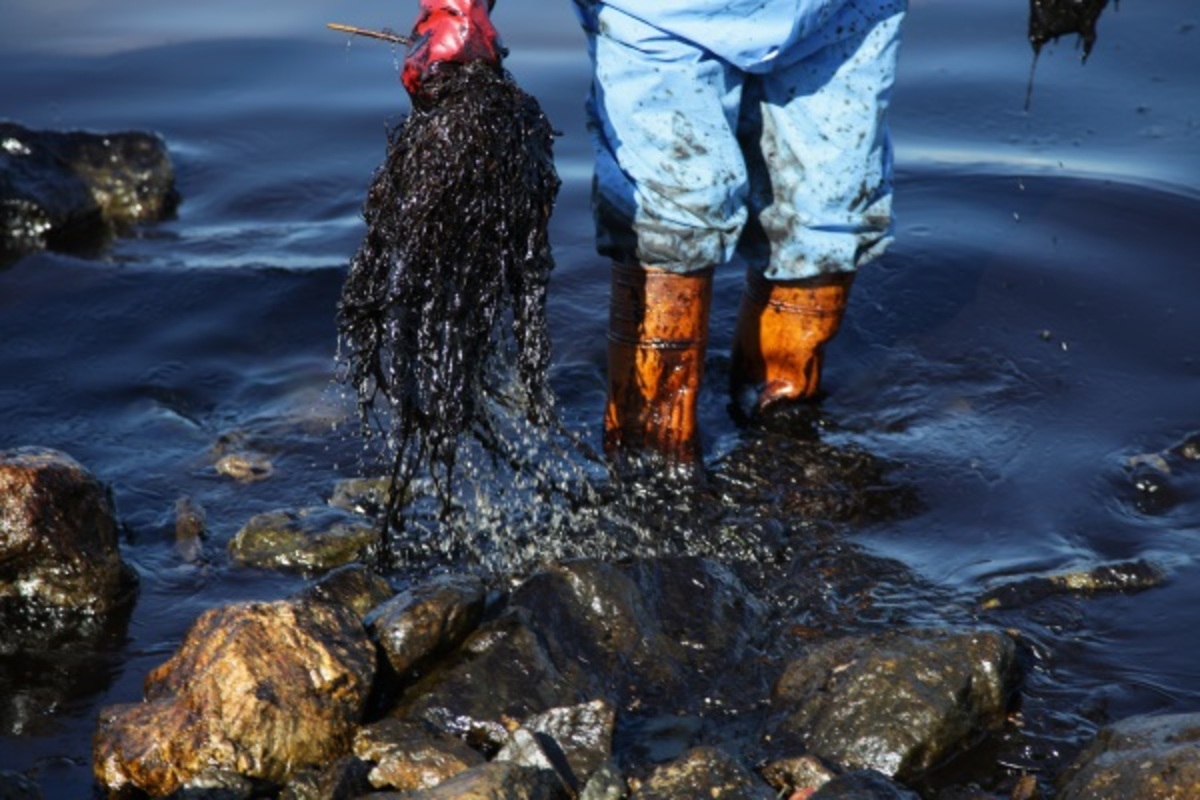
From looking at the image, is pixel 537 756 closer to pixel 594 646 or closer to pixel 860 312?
pixel 594 646

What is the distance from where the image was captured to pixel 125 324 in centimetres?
610

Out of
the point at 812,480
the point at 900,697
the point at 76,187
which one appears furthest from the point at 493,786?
the point at 76,187

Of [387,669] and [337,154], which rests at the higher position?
[337,154]

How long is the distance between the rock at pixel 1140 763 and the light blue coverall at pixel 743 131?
5.81ft

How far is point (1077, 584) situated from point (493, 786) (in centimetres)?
177

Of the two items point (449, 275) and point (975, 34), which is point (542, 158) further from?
point (975, 34)

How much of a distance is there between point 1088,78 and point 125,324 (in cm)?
466

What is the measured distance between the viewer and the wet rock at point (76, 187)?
686cm

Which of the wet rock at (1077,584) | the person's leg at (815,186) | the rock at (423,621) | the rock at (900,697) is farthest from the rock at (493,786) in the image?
the person's leg at (815,186)

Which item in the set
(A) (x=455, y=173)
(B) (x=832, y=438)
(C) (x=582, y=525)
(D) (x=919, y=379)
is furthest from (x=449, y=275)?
(D) (x=919, y=379)

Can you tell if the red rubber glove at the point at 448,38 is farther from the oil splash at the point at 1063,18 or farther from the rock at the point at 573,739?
the oil splash at the point at 1063,18

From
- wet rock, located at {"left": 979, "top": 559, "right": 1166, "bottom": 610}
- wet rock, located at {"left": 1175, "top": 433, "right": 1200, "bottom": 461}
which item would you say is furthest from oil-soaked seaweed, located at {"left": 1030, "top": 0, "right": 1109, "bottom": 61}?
wet rock, located at {"left": 979, "top": 559, "right": 1166, "bottom": 610}

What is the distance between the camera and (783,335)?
530 cm

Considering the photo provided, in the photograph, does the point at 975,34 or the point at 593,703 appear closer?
the point at 593,703
